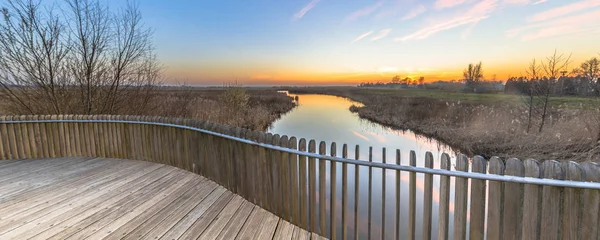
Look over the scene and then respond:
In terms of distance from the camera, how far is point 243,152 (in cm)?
361

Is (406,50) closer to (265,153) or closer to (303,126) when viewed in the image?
(303,126)

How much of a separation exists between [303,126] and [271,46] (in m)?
5.72

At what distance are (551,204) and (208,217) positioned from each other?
10.4ft

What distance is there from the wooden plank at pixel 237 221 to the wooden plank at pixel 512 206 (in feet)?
7.81

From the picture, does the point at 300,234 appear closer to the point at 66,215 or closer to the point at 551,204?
the point at 551,204

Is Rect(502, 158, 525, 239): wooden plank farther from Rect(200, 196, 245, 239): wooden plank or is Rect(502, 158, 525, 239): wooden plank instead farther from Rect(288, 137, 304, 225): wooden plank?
Rect(200, 196, 245, 239): wooden plank

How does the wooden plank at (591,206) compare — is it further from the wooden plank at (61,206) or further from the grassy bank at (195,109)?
the grassy bank at (195,109)

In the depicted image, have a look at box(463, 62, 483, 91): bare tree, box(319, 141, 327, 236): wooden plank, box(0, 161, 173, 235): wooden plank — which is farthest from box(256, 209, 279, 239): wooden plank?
box(463, 62, 483, 91): bare tree

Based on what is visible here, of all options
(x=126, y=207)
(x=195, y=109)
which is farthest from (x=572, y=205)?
(x=195, y=109)

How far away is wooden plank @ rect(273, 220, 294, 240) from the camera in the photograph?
278 centimetres

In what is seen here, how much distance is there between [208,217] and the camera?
10.3ft

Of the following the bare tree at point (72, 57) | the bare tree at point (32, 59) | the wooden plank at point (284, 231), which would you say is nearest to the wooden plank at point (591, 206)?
the wooden plank at point (284, 231)

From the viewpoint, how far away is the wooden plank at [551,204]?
1729 mm

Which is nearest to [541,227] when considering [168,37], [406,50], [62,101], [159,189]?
[159,189]
